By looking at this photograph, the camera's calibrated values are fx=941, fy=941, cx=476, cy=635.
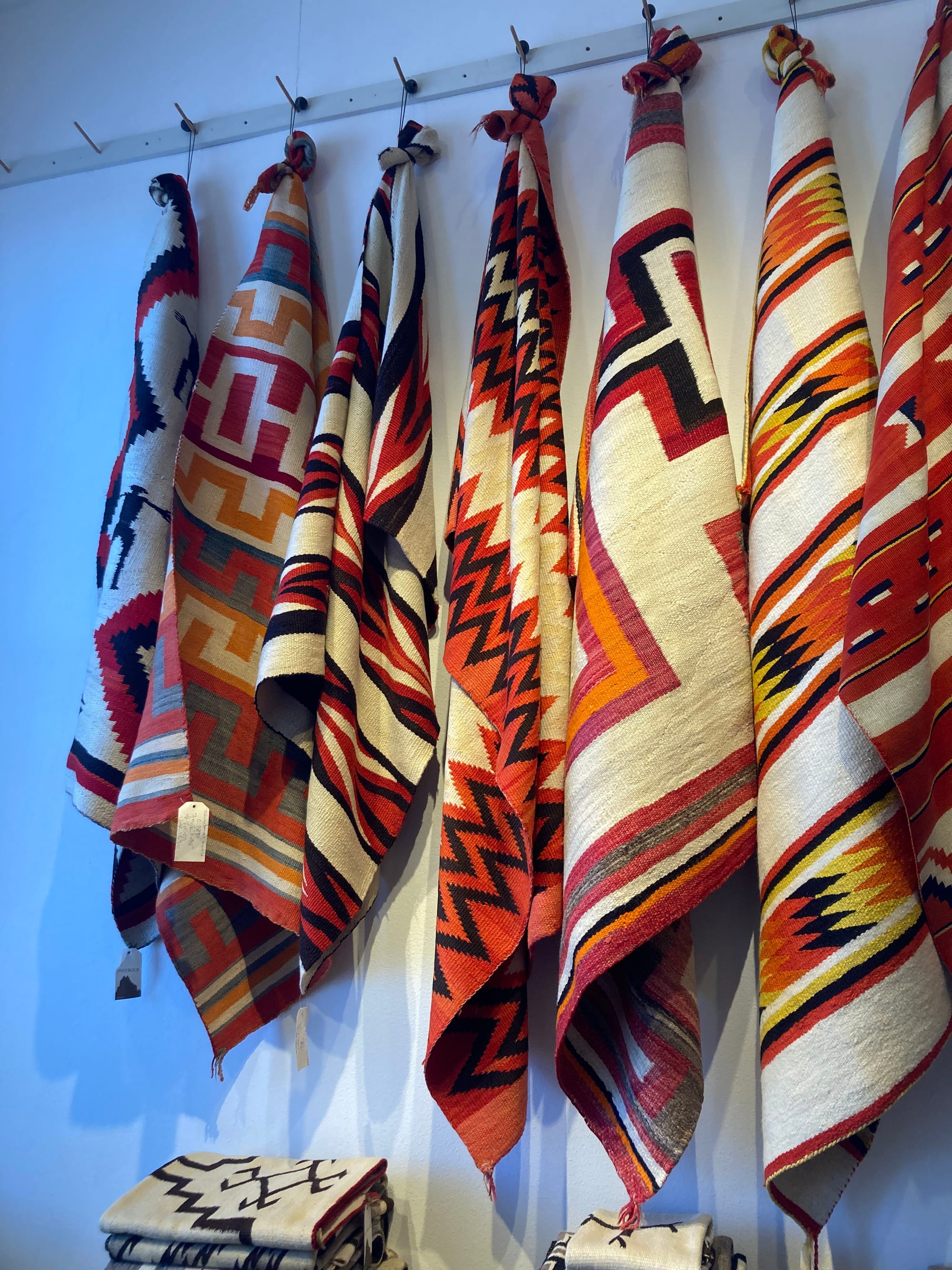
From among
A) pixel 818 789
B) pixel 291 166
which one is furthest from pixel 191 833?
pixel 291 166

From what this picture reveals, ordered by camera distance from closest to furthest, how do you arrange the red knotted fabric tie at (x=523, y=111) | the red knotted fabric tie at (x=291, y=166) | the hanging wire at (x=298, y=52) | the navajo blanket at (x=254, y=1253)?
the navajo blanket at (x=254, y=1253)
the red knotted fabric tie at (x=523, y=111)
the red knotted fabric tie at (x=291, y=166)
the hanging wire at (x=298, y=52)

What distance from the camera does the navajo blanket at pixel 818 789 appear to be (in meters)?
0.65

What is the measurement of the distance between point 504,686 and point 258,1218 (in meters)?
0.49

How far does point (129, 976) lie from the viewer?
0.96 metres

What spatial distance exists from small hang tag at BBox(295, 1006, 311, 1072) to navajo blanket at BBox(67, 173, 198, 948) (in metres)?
0.21

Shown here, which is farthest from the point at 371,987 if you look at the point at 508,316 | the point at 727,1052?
the point at 508,316

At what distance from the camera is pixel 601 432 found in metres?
0.83

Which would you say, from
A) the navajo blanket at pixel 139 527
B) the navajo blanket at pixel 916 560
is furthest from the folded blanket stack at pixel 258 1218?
the navajo blanket at pixel 916 560

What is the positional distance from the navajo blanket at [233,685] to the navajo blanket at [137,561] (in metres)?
0.07

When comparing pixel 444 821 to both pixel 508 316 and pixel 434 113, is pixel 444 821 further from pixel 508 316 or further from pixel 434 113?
pixel 434 113

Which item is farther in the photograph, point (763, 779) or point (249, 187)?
point (249, 187)

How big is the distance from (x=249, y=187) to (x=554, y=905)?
3.17 ft

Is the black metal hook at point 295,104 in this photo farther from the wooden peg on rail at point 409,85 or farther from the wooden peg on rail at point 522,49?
the wooden peg on rail at point 522,49

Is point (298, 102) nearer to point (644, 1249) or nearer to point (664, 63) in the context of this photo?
point (664, 63)
